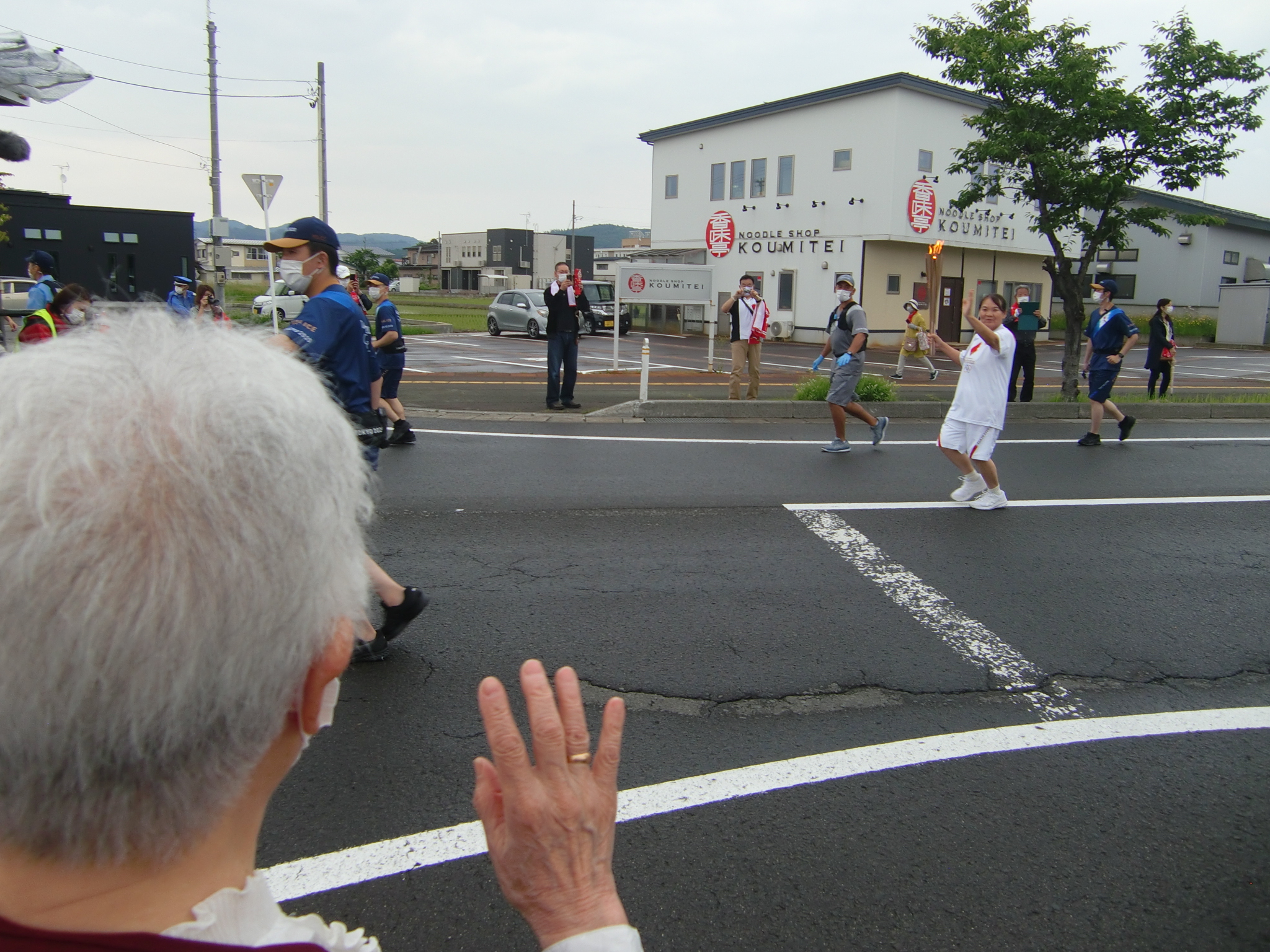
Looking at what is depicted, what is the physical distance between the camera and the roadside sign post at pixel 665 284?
2072 centimetres

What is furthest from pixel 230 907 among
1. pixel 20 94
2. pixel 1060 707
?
pixel 20 94

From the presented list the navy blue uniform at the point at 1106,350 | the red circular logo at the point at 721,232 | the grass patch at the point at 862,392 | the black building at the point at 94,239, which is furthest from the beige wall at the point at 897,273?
the black building at the point at 94,239

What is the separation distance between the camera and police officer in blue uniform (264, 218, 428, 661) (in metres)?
4.25

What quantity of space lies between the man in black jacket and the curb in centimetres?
58

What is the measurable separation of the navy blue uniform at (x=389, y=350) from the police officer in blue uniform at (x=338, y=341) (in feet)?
20.0

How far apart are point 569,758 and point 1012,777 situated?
2688mm

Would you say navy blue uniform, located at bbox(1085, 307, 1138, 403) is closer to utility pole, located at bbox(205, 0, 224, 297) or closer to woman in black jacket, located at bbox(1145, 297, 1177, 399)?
woman in black jacket, located at bbox(1145, 297, 1177, 399)

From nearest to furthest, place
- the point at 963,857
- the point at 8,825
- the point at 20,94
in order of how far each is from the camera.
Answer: the point at 8,825 < the point at 963,857 < the point at 20,94

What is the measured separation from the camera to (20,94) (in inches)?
203

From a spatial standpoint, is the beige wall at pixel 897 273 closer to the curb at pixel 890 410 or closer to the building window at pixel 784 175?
the building window at pixel 784 175

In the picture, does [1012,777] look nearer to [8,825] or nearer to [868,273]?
[8,825]

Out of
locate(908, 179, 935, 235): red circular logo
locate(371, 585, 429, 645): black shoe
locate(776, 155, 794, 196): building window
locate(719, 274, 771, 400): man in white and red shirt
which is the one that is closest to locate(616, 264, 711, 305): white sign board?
locate(719, 274, 771, 400): man in white and red shirt

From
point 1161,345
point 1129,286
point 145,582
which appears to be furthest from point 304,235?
point 1129,286

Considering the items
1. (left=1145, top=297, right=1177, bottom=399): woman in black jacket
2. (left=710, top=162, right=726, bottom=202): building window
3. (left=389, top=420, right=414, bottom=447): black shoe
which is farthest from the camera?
(left=710, top=162, right=726, bottom=202): building window
